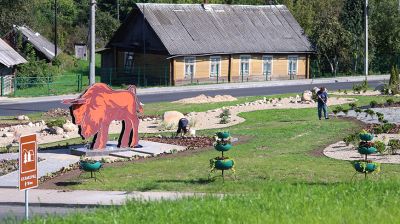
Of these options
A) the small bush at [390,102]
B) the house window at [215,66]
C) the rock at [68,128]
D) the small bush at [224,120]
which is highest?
the house window at [215,66]

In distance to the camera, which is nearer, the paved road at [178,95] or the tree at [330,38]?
the paved road at [178,95]

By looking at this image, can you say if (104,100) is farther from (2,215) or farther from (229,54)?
(229,54)

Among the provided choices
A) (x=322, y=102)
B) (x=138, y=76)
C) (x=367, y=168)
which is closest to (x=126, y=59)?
(x=138, y=76)

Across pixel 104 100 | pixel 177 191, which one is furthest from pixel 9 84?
pixel 177 191

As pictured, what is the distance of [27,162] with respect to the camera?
1623 centimetres

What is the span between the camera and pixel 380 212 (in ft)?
43.5

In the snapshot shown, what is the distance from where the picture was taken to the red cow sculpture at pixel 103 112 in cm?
2741

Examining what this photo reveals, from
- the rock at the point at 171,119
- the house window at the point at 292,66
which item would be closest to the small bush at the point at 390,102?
the rock at the point at 171,119

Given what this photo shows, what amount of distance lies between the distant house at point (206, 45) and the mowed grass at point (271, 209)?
158 feet

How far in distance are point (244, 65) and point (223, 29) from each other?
3.22m

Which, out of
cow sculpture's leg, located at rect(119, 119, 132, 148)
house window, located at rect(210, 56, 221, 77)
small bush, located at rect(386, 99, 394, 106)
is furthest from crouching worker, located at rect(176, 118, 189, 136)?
house window, located at rect(210, 56, 221, 77)

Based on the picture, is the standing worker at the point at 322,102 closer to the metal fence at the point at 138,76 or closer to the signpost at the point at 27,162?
the signpost at the point at 27,162

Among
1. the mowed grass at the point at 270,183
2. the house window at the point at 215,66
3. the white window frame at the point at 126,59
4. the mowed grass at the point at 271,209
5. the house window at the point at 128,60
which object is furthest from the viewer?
the house window at the point at 128,60

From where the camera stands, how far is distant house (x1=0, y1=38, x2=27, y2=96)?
56438 millimetres
